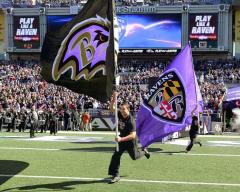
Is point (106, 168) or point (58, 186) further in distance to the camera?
point (106, 168)

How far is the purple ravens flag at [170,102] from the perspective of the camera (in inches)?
A: 593

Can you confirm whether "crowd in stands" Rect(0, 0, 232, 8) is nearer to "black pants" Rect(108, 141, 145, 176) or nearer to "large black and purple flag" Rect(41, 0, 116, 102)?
"large black and purple flag" Rect(41, 0, 116, 102)

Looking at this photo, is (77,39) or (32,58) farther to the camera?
(32,58)

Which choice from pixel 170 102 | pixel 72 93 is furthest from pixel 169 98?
pixel 72 93

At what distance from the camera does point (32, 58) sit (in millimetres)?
60125

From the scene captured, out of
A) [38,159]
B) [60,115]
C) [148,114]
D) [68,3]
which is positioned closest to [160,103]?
[148,114]

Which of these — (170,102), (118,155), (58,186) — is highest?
(170,102)

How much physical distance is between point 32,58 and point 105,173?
1961 inches

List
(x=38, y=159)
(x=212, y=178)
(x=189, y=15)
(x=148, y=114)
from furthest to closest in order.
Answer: (x=189, y=15) → (x=148, y=114) → (x=38, y=159) → (x=212, y=178)

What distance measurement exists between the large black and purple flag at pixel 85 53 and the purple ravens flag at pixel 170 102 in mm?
3981

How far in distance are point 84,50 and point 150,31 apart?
1728 inches

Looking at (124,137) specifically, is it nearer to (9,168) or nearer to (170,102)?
(9,168)

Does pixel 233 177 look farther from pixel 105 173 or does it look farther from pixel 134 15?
pixel 134 15

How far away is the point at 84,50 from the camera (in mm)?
11320
